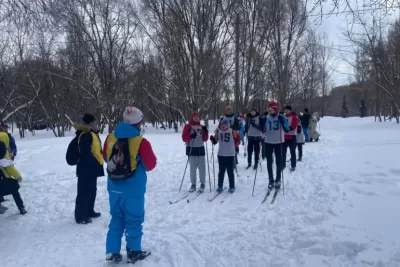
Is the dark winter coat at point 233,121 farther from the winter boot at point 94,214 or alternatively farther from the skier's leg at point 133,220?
the skier's leg at point 133,220

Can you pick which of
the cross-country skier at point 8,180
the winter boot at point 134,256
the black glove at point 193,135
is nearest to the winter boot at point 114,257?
the winter boot at point 134,256

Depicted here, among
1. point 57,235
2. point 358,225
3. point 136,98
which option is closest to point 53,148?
point 57,235

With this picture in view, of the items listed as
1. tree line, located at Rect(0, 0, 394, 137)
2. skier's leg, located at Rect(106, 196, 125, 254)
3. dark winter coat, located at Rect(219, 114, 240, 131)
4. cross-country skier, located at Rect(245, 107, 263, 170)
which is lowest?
skier's leg, located at Rect(106, 196, 125, 254)

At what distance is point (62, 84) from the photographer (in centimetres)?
3114

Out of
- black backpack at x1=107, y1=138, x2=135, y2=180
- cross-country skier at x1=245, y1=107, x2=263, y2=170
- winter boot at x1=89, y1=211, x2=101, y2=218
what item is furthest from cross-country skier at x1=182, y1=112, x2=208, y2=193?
black backpack at x1=107, y1=138, x2=135, y2=180

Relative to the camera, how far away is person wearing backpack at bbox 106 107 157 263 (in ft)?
12.9

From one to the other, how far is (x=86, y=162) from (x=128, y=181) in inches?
74.3

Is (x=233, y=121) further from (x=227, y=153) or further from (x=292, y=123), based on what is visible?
(x=292, y=123)

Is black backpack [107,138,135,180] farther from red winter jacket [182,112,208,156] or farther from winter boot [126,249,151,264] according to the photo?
red winter jacket [182,112,208,156]

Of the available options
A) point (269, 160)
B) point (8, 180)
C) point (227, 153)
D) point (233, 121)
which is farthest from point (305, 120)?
point (8, 180)

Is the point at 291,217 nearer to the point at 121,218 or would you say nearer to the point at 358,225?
the point at 358,225

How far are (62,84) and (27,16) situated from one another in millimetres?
27302

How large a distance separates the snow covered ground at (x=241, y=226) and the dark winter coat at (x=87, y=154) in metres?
0.89

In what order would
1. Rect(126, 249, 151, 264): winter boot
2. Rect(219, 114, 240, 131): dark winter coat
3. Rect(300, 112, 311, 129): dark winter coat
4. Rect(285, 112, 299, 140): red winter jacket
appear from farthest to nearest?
Rect(300, 112, 311, 129): dark winter coat
Rect(285, 112, 299, 140): red winter jacket
Rect(219, 114, 240, 131): dark winter coat
Rect(126, 249, 151, 264): winter boot
